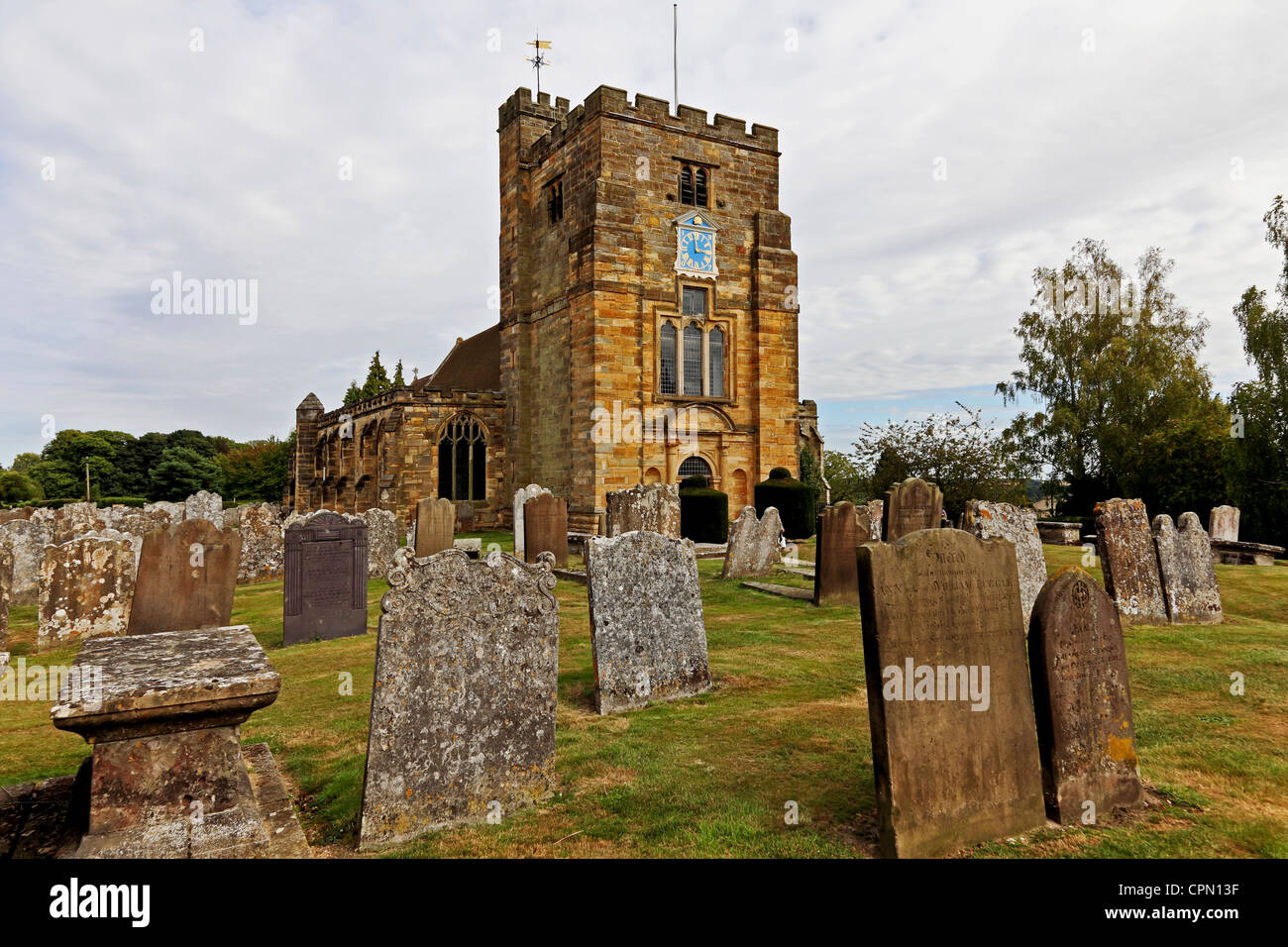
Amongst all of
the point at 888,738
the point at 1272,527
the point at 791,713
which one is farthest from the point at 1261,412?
the point at 888,738

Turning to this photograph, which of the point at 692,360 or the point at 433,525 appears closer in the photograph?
the point at 433,525

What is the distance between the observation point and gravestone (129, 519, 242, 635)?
7172 millimetres

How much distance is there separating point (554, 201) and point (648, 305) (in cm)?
564

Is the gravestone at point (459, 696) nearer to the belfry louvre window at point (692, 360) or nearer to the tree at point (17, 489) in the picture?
the belfry louvre window at point (692, 360)

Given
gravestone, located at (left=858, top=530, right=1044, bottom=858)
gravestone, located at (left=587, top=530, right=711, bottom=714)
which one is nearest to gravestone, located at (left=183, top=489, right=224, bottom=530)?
gravestone, located at (left=587, top=530, right=711, bottom=714)

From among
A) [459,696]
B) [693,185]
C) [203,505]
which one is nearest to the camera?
[459,696]

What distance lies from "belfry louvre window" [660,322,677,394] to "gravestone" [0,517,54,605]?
15484mm

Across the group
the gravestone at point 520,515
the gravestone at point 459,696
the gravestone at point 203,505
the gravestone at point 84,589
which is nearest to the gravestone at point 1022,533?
the gravestone at point 459,696

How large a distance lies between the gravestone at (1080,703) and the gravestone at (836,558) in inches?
245

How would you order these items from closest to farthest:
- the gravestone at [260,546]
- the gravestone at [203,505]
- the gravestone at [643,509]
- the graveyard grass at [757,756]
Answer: the graveyard grass at [757,756] → the gravestone at [643,509] → the gravestone at [260,546] → the gravestone at [203,505]

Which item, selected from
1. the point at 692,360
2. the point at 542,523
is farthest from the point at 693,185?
the point at 542,523

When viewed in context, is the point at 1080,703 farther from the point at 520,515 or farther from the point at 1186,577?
the point at 520,515

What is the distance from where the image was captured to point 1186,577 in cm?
879

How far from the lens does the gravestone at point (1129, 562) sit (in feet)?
27.8
